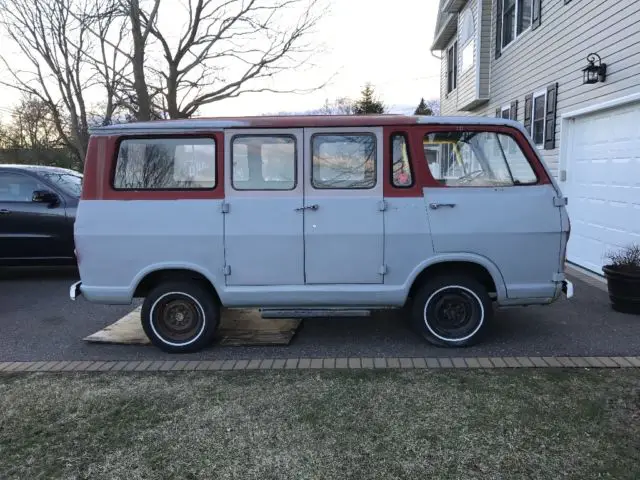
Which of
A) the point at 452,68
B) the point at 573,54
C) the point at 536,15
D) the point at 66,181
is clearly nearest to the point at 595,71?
the point at 573,54

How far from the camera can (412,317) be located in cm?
489

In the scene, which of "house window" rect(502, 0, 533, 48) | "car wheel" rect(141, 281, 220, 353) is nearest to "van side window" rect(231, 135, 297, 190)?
"car wheel" rect(141, 281, 220, 353)

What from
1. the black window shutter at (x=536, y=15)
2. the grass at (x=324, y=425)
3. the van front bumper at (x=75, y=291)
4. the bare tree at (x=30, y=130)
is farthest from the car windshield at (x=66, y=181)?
the bare tree at (x=30, y=130)

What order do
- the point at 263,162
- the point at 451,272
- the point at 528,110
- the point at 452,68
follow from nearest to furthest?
the point at 263,162 < the point at 451,272 < the point at 528,110 < the point at 452,68

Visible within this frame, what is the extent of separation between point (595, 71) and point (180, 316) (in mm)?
6386

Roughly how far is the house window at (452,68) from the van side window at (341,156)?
41.4ft

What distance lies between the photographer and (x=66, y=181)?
329 inches

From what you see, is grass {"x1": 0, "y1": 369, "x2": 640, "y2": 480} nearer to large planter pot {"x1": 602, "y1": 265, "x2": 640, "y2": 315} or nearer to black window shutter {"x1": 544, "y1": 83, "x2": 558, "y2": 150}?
large planter pot {"x1": 602, "y1": 265, "x2": 640, "y2": 315}

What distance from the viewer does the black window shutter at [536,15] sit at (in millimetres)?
9820

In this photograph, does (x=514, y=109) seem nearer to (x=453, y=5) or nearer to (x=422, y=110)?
(x=453, y=5)

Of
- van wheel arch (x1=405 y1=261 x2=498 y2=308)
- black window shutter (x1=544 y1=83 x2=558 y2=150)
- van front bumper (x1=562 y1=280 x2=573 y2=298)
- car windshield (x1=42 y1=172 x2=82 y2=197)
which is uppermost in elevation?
black window shutter (x1=544 y1=83 x2=558 y2=150)

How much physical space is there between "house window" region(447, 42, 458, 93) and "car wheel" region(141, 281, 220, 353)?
529 inches

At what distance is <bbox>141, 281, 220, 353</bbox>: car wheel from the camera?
4820 mm

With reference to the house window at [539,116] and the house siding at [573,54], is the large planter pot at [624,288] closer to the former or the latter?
the house siding at [573,54]
